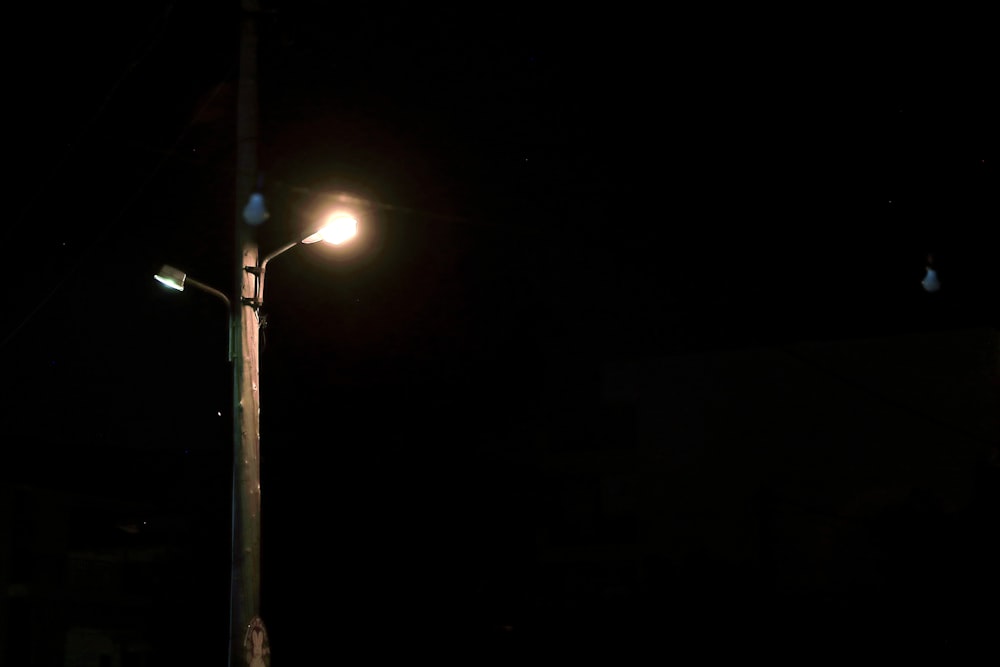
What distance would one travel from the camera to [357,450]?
53.1 feet

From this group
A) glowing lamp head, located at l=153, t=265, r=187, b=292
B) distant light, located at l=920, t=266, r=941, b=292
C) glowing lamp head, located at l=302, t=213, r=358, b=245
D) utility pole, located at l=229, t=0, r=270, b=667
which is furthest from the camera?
distant light, located at l=920, t=266, r=941, b=292

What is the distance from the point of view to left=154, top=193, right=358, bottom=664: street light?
6562 millimetres

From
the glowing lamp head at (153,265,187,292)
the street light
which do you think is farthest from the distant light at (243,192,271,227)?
the glowing lamp head at (153,265,187,292)

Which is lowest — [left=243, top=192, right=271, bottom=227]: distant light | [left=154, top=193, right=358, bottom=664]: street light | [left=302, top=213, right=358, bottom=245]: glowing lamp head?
[left=154, top=193, right=358, bottom=664]: street light

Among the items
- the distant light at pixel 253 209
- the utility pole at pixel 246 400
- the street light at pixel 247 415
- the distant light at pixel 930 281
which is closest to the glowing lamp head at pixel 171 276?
the street light at pixel 247 415

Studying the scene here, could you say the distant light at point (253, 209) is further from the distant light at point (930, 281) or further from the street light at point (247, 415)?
the distant light at point (930, 281)

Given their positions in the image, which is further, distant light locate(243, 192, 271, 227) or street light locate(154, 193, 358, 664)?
distant light locate(243, 192, 271, 227)

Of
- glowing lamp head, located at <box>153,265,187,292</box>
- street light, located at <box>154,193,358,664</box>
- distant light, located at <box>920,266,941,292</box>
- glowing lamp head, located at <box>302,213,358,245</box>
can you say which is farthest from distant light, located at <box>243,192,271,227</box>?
distant light, located at <box>920,266,941,292</box>

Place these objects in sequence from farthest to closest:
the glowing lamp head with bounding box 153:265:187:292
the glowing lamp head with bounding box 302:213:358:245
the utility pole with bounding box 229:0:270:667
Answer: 1. the glowing lamp head with bounding box 153:265:187:292
2. the glowing lamp head with bounding box 302:213:358:245
3. the utility pole with bounding box 229:0:270:667

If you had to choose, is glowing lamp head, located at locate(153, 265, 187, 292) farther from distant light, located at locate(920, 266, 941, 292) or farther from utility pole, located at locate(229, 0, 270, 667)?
distant light, located at locate(920, 266, 941, 292)

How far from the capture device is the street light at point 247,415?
6562 millimetres

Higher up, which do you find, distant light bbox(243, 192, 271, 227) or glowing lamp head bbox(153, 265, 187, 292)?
distant light bbox(243, 192, 271, 227)

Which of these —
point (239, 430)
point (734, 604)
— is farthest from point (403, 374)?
point (239, 430)

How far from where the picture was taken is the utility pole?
655 cm
